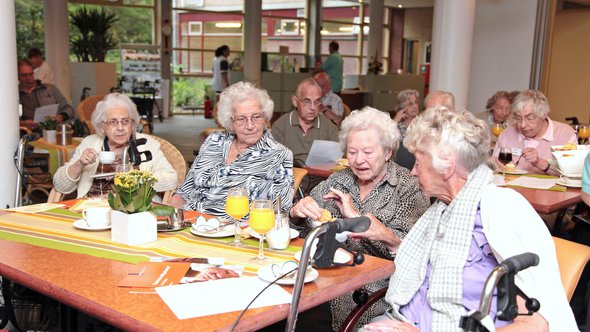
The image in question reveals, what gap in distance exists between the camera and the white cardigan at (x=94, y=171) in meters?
3.51

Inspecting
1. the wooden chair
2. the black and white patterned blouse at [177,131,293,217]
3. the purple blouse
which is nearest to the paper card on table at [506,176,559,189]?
the black and white patterned blouse at [177,131,293,217]

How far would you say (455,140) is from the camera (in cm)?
208

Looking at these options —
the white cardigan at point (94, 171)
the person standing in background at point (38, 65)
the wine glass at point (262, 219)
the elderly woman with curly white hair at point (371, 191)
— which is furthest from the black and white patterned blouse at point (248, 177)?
the person standing in background at point (38, 65)

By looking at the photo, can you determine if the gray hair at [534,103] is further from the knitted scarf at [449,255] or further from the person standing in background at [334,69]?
the person standing in background at [334,69]

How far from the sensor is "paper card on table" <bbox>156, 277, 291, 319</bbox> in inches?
66.1

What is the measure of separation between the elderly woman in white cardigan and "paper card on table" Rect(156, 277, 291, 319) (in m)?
0.44

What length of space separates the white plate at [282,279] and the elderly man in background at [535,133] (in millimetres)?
2682

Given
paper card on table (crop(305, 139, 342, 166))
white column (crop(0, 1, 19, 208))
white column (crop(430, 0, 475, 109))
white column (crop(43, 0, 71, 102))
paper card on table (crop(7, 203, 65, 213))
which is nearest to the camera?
paper card on table (crop(7, 203, 65, 213))

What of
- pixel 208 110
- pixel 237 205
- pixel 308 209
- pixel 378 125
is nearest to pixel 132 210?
pixel 237 205

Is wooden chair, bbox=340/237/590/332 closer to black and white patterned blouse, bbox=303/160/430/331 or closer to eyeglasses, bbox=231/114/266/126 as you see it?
black and white patterned blouse, bbox=303/160/430/331

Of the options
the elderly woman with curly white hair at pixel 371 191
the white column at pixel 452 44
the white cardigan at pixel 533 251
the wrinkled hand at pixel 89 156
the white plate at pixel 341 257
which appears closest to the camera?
the white cardigan at pixel 533 251

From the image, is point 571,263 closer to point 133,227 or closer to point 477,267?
point 477,267

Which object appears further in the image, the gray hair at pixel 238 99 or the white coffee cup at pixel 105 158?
the gray hair at pixel 238 99

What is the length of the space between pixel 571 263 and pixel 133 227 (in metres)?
1.54
